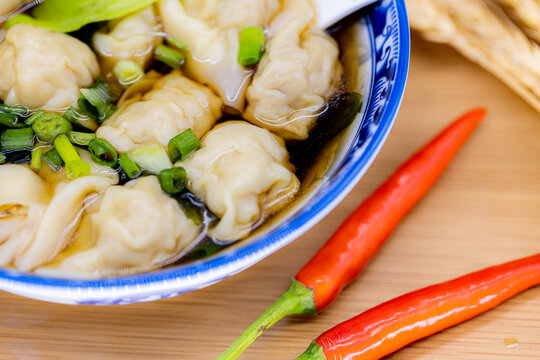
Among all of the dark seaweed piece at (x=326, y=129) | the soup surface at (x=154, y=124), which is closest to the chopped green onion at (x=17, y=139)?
the soup surface at (x=154, y=124)

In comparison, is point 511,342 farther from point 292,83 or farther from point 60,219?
point 60,219

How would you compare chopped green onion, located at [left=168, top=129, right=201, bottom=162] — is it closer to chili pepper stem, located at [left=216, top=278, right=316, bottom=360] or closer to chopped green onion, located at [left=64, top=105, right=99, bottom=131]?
chopped green onion, located at [left=64, top=105, right=99, bottom=131]

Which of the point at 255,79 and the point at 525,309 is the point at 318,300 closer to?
the point at 525,309

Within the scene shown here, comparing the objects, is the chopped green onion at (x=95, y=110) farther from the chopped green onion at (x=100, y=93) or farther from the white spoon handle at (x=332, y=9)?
the white spoon handle at (x=332, y=9)

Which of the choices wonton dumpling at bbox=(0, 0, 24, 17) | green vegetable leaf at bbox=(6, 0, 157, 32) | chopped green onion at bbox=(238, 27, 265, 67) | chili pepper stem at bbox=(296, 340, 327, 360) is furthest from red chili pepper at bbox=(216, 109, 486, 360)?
wonton dumpling at bbox=(0, 0, 24, 17)

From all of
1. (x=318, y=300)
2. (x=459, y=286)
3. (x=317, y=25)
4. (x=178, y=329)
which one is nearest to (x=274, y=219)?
(x=318, y=300)
